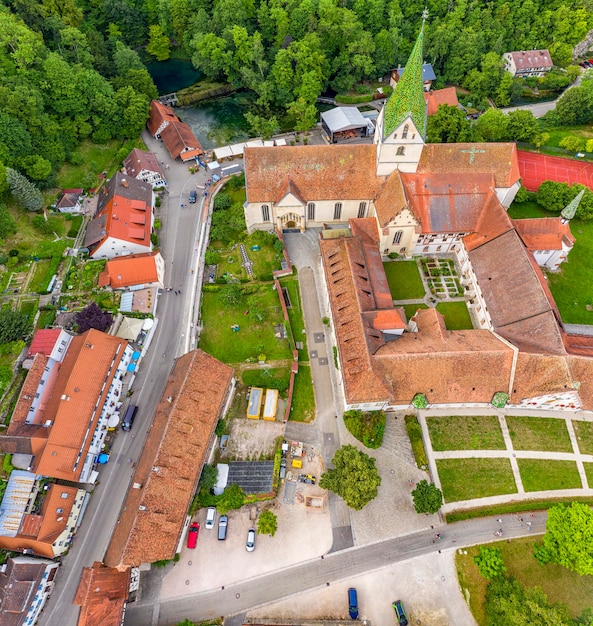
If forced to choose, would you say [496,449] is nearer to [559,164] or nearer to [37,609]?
[37,609]

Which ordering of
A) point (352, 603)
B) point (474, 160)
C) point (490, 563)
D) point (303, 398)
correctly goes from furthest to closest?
point (474, 160) → point (303, 398) → point (352, 603) → point (490, 563)

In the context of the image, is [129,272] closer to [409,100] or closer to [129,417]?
[129,417]

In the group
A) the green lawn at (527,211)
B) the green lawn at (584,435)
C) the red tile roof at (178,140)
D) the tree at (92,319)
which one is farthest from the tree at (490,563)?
the red tile roof at (178,140)

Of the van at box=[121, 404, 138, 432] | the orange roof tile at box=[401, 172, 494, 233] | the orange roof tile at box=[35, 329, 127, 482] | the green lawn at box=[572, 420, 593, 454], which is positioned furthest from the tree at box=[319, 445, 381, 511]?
the orange roof tile at box=[401, 172, 494, 233]

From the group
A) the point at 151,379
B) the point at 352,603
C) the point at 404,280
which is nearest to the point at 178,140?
the point at 151,379

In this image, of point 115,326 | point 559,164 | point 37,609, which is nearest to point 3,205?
point 115,326

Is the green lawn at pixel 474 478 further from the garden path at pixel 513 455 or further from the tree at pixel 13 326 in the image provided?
the tree at pixel 13 326

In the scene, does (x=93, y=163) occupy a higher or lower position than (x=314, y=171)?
higher
